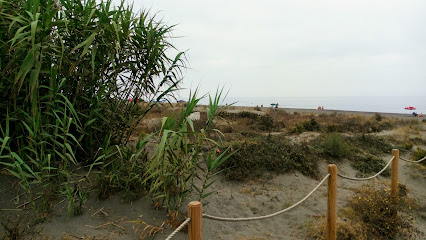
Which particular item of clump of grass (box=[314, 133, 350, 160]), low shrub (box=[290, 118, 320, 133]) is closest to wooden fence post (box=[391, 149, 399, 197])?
clump of grass (box=[314, 133, 350, 160])

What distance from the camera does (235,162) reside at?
649cm

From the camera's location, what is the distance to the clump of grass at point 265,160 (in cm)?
638

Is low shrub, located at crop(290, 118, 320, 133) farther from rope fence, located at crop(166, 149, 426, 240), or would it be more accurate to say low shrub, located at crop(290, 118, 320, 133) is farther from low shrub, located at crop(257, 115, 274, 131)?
rope fence, located at crop(166, 149, 426, 240)

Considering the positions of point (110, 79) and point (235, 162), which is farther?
point (235, 162)

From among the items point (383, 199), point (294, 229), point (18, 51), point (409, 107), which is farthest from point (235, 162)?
point (409, 107)

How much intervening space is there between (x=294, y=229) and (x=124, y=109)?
2973mm

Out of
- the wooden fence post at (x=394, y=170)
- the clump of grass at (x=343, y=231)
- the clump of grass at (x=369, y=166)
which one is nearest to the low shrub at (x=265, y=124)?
the clump of grass at (x=369, y=166)

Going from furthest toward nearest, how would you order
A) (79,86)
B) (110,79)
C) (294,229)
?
(294,229) → (110,79) → (79,86)

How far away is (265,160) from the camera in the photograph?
6699 millimetres

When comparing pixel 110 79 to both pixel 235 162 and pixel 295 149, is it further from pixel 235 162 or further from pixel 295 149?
pixel 295 149

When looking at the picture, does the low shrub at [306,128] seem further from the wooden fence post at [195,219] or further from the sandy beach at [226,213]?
the wooden fence post at [195,219]

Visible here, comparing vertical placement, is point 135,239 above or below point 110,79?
below

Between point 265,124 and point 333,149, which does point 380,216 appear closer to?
point 333,149

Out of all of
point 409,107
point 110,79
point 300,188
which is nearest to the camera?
point 110,79
